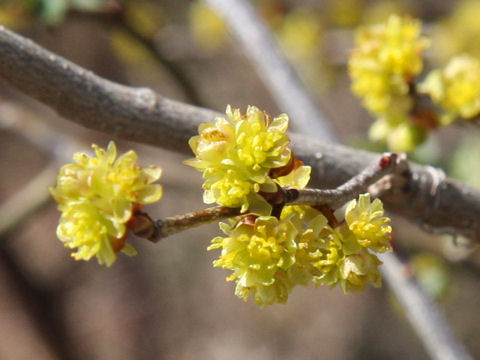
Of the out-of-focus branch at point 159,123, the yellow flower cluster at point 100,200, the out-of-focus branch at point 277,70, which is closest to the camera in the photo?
the yellow flower cluster at point 100,200

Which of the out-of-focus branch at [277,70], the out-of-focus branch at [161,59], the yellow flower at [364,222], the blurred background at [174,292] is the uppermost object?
the blurred background at [174,292]

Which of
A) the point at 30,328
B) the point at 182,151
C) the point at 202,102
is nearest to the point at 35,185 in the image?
the point at 202,102

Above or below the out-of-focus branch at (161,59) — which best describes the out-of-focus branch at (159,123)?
below

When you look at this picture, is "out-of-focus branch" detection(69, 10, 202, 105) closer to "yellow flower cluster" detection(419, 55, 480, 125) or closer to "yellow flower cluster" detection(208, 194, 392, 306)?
"yellow flower cluster" detection(419, 55, 480, 125)

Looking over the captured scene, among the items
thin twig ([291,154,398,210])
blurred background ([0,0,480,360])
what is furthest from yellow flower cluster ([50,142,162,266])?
blurred background ([0,0,480,360])

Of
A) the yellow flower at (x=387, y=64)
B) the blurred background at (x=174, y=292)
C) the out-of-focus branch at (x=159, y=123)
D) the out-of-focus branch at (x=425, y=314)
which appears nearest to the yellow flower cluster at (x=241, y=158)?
the out-of-focus branch at (x=159, y=123)

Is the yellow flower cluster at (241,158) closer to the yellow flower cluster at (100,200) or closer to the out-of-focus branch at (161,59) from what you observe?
the yellow flower cluster at (100,200)

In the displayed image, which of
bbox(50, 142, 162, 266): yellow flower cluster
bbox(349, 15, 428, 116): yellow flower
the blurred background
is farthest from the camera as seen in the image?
the blurred background
